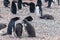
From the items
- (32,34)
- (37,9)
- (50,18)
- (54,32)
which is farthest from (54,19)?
(32,34)

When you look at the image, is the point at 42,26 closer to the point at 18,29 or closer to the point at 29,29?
the point at 29,29

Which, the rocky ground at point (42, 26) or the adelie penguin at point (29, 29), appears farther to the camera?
the rocky ground at point (42, 26)

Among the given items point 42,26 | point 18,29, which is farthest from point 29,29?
point 42,26

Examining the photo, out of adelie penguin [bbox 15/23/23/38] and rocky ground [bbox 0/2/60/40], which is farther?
rocky ground [bbox 0/2/60/40]

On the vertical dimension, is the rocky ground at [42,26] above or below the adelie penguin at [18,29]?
below

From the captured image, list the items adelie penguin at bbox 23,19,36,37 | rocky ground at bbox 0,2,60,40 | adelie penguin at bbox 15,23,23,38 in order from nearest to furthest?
adelie penguin at bbox 15,23,23,38, adelie penguin at bbox 23,19,36,37, rocky ground at bbox 0,2,60,40

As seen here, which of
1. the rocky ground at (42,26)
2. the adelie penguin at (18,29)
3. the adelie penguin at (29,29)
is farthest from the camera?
the rocky ground at (42,26)

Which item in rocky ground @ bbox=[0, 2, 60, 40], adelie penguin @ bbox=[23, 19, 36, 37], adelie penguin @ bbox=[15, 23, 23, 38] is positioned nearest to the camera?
adelie penguin @ bbox=[15, 23, 23, 38]

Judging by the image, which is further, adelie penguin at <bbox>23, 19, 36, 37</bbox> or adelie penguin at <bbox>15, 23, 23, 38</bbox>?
adelie penguin at <bbox>23, 19, 36, 37</bbox>

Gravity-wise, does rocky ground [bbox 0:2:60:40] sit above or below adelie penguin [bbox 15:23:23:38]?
below

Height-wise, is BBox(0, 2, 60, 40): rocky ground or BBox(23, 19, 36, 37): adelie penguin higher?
BBox(23, 19, 36, 37): adelie penguin

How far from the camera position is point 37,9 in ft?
43.3

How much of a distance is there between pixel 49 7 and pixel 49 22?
4.42 metres

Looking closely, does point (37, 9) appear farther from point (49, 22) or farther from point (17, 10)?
point (49, 22)
